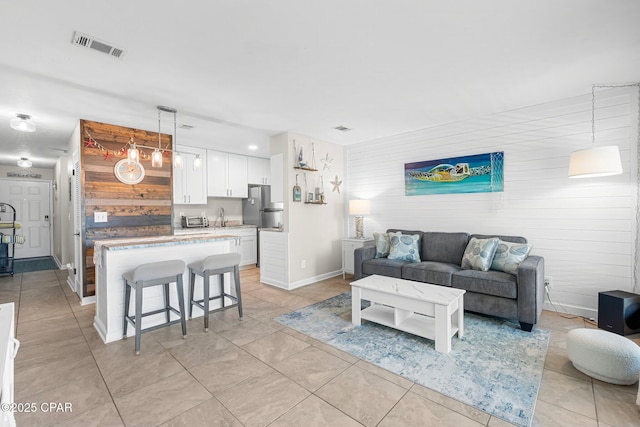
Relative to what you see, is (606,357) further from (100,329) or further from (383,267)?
(100,329)

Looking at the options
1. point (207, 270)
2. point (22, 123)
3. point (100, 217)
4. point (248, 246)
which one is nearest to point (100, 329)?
point (207, 270)

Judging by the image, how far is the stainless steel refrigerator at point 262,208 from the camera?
6.32m

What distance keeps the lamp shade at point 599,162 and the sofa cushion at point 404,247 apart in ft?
6.36

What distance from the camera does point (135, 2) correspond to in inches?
69.1

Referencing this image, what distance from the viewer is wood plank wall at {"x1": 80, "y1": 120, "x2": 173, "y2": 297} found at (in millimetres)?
3846

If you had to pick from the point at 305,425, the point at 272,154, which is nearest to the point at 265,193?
the point at 272,154

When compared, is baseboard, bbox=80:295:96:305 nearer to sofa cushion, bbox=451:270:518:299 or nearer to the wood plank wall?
the wood plank wall

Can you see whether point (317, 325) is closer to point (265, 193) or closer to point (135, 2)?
point (135, 2)

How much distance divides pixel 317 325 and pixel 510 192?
2999 millimetres

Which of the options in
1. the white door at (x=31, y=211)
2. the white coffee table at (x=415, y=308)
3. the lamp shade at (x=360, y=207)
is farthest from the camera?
the white door at (x=31, y=211)

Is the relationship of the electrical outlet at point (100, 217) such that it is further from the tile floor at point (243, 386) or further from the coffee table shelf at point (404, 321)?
the coffee table shelf at point (404, 321)

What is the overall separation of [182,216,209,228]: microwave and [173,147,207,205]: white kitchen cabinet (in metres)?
0.36

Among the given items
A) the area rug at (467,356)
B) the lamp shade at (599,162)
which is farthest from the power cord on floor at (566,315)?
the lamp shade at (599,162)

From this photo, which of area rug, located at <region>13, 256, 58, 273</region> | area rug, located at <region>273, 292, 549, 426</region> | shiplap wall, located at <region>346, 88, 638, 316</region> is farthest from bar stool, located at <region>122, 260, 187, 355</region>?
area rug, located at <region>13, 256, 58, 273</region>
